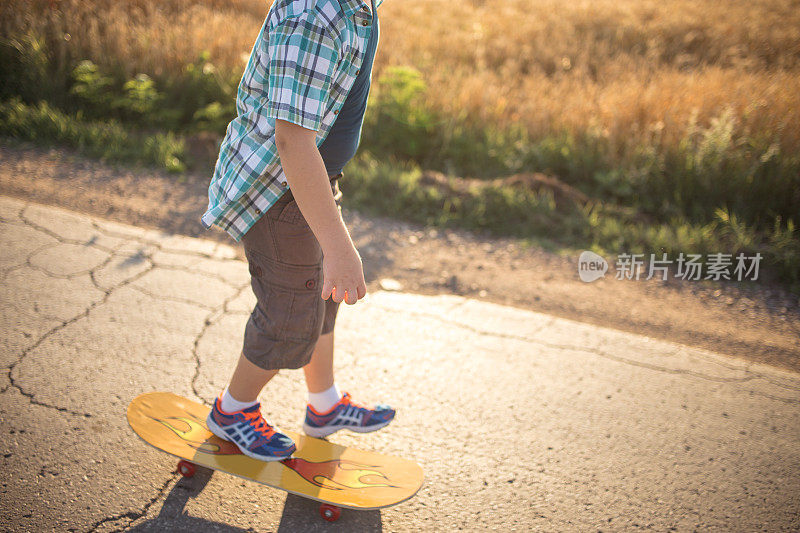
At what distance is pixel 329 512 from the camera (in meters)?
1.94

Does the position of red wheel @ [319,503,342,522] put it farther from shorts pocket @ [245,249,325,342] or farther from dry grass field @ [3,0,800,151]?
dry grass field @ [3,0,800,151]

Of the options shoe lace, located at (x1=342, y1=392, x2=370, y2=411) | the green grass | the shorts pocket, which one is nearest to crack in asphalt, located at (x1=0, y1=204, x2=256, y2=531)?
shoe lace, located at (x1=342, y1=392, x2=370, y2=411)

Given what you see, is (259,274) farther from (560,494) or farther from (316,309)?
(560,494)

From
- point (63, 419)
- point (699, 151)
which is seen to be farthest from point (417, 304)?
point (699, 151)

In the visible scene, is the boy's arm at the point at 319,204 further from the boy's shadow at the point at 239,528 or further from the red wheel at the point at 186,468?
the red wheel at the point at 186,468

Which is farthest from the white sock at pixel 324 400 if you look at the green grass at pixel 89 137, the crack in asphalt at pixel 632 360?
the green grass at pixel 89 137

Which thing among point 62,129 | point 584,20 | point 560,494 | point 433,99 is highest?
point 584,20

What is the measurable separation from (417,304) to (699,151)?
3140 mm

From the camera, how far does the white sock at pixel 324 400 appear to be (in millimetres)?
2268

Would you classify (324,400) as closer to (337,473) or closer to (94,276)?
(337,473)

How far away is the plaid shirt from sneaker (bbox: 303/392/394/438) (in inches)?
36.7

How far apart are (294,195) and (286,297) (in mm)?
454

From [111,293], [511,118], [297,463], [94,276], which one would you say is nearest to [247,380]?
[297,463]

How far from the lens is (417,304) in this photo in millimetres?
3404
